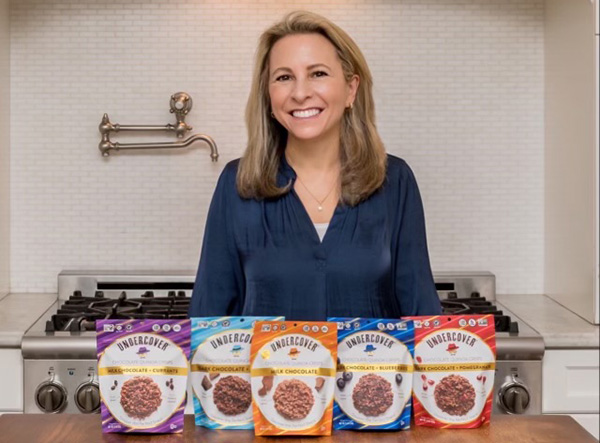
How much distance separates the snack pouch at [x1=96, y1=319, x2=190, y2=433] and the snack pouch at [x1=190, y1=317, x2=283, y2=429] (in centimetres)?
3

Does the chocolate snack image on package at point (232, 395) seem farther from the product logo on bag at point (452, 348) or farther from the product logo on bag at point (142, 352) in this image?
the product logo on bag at point (452, 348)

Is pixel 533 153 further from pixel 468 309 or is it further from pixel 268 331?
pixel 268 331

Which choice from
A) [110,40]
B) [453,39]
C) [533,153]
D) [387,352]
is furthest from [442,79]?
[387,352]

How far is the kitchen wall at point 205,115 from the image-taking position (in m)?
3.42

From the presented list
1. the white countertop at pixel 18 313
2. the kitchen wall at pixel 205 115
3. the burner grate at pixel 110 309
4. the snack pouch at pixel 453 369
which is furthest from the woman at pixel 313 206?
the kitchen wall at pixel 205 115

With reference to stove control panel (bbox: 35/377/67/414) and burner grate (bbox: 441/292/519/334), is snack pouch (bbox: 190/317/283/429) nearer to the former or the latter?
stove control panel (bbox: 35/377/67/414)

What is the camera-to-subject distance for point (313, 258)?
2160 millimetres

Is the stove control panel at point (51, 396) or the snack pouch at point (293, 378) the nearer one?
the snack pouch at point (293, 378)

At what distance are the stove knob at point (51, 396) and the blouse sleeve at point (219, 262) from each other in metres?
0.69

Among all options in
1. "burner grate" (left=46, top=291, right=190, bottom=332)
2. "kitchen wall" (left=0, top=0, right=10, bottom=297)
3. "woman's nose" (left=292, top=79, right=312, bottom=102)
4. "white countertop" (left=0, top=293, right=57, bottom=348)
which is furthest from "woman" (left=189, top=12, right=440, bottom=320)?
"kitchen wall" (left=0, top=0, right=10, bottom=297)

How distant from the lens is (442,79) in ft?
11.3

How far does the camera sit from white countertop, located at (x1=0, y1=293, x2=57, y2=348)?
275cm

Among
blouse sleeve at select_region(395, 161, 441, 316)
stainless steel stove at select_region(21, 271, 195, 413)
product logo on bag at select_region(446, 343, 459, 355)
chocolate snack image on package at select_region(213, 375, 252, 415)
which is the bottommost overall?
stainless steel stove at select_region(21, 271, 195, 413)

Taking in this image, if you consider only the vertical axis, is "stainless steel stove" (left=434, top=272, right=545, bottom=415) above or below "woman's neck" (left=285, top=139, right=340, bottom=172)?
below
